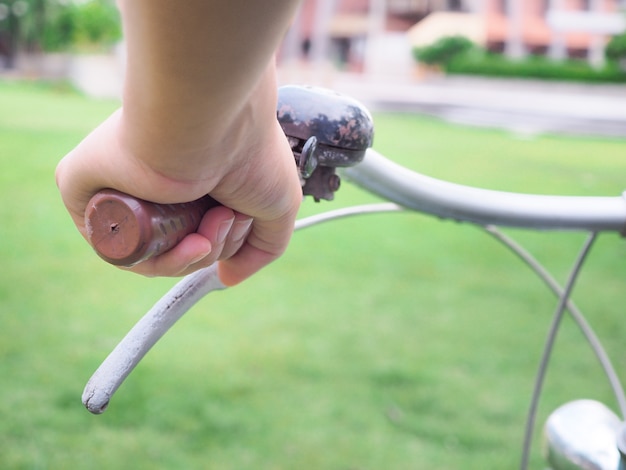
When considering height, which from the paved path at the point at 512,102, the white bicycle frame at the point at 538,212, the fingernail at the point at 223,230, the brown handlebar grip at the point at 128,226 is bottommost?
the paved path at the point at 512,102

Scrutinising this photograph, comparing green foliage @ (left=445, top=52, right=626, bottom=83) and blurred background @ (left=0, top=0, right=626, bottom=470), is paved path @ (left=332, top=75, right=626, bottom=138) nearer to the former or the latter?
green foliage @ (left=445, top=52, right=626, bottom=83)

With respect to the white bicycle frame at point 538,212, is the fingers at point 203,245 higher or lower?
higher

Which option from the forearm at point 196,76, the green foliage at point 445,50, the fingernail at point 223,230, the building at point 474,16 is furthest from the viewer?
the building at point 474,16

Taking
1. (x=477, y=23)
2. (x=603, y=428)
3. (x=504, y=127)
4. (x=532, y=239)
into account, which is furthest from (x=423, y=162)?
(x=477, y=23)

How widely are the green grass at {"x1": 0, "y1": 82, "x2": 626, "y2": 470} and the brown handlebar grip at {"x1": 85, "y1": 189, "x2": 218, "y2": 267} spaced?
170 cm

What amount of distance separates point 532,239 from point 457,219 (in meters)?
3.83

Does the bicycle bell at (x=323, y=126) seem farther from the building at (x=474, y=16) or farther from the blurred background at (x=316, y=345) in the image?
the building at (x=474, y=16)

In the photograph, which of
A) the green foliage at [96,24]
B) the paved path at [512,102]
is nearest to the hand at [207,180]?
the paved path at [512,102]

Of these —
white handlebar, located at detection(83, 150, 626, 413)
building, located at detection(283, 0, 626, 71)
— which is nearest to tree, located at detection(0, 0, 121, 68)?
building, located at detection(283, 0, 626, 71)

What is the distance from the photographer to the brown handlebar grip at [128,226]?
1.06 ft

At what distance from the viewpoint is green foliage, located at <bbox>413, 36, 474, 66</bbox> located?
1739 centimetres

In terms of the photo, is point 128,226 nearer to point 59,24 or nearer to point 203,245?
point 203,245

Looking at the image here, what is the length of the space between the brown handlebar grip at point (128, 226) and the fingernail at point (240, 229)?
50 mm

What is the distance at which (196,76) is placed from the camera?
273 mm
